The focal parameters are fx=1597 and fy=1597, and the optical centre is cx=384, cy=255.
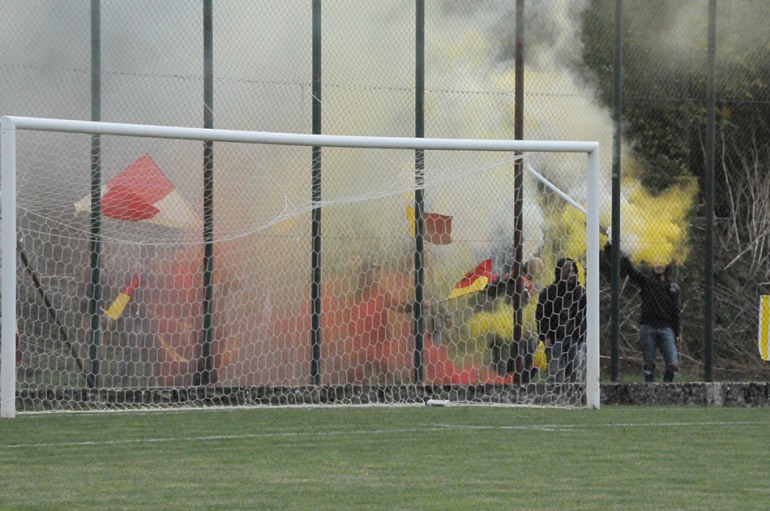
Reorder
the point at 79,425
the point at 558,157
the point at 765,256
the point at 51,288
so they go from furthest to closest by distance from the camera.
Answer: the point at 765,256 < the point at 558,157 < the point at 51,288 < the point at 79,425

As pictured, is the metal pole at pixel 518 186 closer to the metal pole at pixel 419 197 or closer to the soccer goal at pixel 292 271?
the soccer goal at pixel 292 271

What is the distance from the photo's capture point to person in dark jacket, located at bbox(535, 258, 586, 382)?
A: 1286cm

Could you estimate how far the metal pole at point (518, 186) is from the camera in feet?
43.5

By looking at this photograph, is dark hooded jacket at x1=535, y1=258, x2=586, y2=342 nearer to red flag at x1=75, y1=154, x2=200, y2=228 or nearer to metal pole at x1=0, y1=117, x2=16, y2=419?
red flag at x1=75, y1=154, x2=200, y2=228

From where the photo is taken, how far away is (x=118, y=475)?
24.0 ft

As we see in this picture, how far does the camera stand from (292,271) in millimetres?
13008

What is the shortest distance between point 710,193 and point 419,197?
2.86 meters

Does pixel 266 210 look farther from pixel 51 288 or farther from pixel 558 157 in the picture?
pixel 558 157

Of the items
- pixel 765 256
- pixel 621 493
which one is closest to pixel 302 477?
pixel 621 493

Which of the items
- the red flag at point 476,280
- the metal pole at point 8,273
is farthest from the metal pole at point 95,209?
the red flag at point 476,280

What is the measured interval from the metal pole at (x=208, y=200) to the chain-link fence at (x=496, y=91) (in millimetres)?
44

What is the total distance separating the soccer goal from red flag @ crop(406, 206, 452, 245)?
0.05 ft

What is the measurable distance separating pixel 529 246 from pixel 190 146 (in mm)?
3023

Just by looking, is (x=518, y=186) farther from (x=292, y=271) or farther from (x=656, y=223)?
(x=656, y=223)
